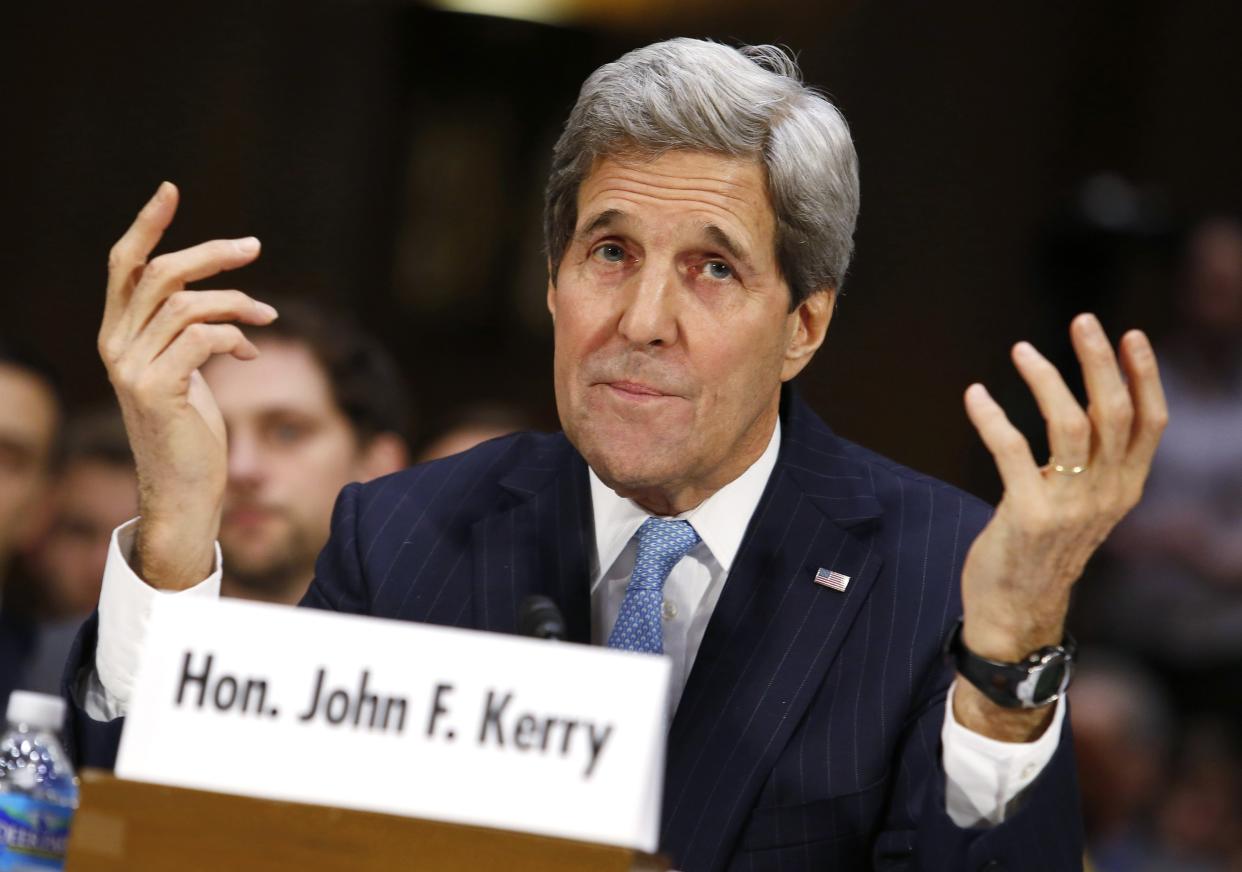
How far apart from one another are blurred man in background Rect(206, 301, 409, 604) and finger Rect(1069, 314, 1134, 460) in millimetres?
2112

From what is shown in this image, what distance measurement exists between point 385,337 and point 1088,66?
2648 millimetres

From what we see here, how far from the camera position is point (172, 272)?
1.86m

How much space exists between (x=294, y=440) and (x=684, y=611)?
1.86m

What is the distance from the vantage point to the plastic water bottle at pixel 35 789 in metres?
1.56

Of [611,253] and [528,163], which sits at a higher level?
[611,253]

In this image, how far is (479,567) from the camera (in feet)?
7.00

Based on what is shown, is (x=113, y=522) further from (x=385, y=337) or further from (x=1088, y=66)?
(x=1088, y=66)

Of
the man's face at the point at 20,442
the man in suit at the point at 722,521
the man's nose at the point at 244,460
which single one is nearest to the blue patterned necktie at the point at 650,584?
the man in suit at the point at 722,521

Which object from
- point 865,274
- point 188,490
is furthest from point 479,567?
point 865,274

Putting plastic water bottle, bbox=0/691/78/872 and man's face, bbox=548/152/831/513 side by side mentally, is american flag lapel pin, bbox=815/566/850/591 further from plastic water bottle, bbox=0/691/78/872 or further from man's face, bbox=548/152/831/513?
plastic water bottle, bbox=0/691/78/872

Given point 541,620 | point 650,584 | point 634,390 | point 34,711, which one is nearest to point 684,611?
point 650,584

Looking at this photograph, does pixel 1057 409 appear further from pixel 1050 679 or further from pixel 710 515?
pixel 710 515

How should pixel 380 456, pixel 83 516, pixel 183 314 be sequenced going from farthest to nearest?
pixel 83 516 < pixel 380 456 < pixel 183 314

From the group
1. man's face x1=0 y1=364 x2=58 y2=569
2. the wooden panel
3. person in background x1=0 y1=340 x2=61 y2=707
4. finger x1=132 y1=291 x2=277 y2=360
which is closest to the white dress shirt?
finger x1=132 y1=291 x2=277 y2=360
